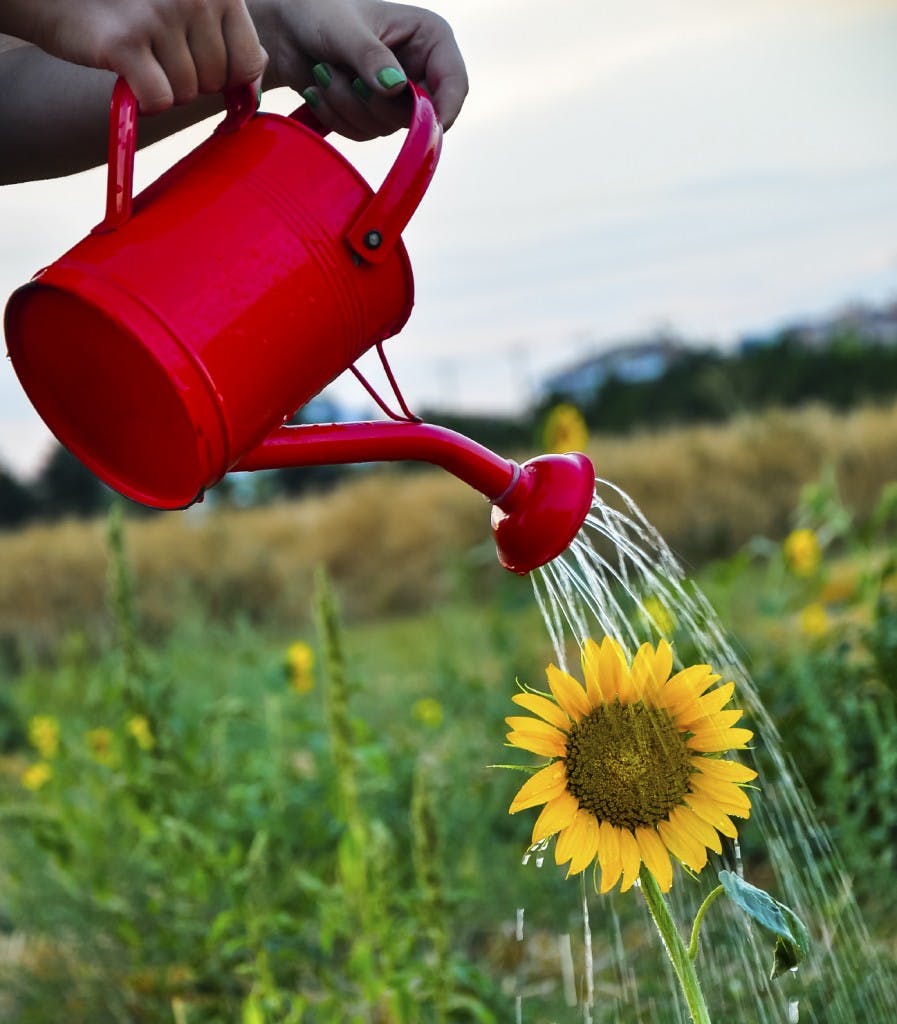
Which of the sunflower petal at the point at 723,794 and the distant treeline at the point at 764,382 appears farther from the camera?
the distant treeline at the point at 764,382

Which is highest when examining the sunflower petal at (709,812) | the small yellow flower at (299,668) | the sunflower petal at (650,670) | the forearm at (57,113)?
the forearm at (57,113)

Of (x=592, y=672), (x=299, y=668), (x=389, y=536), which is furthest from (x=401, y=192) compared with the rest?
(x=389, y=536)

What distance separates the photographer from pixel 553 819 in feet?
2.62

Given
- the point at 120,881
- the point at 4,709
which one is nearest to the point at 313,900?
the point at 120,881

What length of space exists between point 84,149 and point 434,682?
2080 millimetres

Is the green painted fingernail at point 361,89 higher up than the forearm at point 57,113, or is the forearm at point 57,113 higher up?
the forearm at point 57,113

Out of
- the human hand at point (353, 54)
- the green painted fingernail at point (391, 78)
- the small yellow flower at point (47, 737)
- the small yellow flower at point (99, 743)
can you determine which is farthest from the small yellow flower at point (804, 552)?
the green painted fingernail at point (391, 78)

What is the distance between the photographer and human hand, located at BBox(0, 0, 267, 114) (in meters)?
0.90

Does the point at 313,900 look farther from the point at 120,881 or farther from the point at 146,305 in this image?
the point at 146,305

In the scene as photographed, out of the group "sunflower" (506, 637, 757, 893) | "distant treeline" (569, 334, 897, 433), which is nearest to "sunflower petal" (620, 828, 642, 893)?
"sunflower" (506, 637, 757, 893)

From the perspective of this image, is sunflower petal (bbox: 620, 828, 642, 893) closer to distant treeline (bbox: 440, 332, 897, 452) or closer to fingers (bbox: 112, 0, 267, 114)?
fingers (bbox: 112, 0, 267, 114)

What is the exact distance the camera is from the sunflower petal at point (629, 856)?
0.79 meters

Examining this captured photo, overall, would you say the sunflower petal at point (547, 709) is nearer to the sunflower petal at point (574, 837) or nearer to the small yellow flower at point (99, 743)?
the sunflower petal at point (574, 837)

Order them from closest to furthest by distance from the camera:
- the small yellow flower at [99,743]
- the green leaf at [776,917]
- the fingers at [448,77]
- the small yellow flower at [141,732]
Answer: the green leaf at [776,917] < the fingers at [448,77] < the small yellow flower at [141,732] < the small yellow flower at [99,743]
